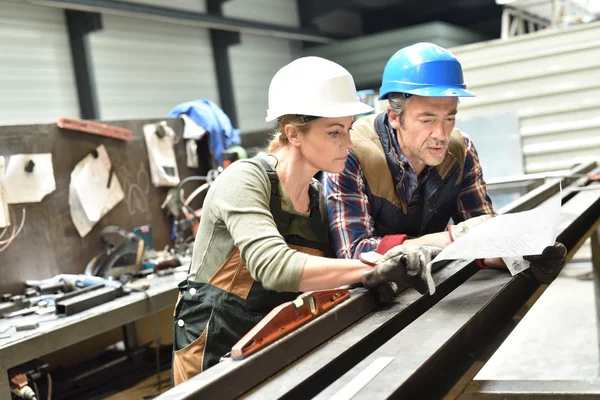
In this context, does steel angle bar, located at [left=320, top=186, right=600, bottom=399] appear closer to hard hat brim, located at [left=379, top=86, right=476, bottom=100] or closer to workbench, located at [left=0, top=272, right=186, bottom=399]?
hard hat brim, located at [left=379, top=86, right=476, bottom=100]

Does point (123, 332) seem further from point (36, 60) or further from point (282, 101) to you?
point (36, 60)

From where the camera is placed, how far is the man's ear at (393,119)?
6.25 feet

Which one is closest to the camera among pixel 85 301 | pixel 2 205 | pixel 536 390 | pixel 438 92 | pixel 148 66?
pixel 536 390

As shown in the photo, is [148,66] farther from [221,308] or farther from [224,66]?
[221,308]

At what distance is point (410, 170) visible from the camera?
189 cm

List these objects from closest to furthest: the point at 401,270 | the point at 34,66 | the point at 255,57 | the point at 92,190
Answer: the point at 401,270 < the point at 92,190 < the point at 34,66 < the point at 255,57

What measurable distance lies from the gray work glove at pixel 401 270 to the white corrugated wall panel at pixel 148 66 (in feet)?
16.9

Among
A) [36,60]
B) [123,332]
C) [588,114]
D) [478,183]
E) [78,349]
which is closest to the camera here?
[478,183]

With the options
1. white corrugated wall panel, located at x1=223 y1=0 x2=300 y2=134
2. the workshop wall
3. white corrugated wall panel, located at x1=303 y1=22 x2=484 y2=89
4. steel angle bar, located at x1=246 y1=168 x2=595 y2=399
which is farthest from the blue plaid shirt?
white corrugated wall panel, located at x1=303 y1=22 x2=484 y2=89

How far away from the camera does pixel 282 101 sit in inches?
63.7

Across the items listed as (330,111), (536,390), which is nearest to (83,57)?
(330,111)

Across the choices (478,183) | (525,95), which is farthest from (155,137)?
(525,95)

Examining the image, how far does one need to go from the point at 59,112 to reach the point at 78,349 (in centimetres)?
302

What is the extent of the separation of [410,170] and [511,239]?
57 centimetres
